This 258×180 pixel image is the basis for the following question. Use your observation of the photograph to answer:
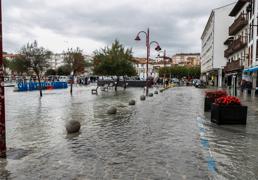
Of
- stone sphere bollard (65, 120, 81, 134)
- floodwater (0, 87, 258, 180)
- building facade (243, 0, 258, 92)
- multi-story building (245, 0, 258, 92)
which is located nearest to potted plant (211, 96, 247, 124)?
floodwater (0, 87, 258, 180)

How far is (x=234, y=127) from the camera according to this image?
10117mm

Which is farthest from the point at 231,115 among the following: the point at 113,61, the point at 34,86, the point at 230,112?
the point at 34,86

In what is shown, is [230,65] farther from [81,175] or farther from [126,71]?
[81,175]

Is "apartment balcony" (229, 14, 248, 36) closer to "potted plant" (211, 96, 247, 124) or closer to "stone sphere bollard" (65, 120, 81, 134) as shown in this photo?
"potted plant" (211, 96, 247, 124)

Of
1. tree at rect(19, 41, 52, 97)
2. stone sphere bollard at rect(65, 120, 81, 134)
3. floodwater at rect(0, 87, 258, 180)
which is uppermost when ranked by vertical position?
tree at rect(19, 41, 52, 97)

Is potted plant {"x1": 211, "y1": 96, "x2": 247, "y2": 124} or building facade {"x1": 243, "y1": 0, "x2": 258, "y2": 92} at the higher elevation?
building facade {"x1": 243, "y1": 0, "x2": 258, "y2": 92}

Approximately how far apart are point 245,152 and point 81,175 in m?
3.59

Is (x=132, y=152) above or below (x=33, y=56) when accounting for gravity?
below

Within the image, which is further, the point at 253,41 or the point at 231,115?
the point at 253,41

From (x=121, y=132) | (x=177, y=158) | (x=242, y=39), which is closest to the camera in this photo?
(x=177, y=158)

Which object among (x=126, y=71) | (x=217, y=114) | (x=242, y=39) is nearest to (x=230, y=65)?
(x=242, y=39)

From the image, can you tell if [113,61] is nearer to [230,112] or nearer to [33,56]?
[33,56]

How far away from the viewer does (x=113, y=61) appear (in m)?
41.0

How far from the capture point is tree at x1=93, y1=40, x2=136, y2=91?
40.8 meters
